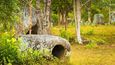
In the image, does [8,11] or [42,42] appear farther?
[42,42]

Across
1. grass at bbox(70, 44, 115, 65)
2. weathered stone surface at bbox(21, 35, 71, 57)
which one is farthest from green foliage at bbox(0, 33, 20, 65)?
grass at bbox(70, 44, 115, 65)

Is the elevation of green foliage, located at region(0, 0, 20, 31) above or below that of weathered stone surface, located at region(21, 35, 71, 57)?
above

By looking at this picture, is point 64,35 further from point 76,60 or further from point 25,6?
point 76,60

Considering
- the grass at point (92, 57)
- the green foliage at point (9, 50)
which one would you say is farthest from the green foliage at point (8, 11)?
the grass at point (92, 57)

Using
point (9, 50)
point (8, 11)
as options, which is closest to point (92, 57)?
point (8, 11)

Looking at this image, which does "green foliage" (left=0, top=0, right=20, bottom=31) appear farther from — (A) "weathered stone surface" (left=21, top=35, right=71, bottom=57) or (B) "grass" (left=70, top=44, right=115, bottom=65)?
(B) "grass" (left=70, top=44, right=115, bottom=65)

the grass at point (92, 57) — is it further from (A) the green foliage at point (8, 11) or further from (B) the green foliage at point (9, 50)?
(B) the green foliage at point (9, 50)

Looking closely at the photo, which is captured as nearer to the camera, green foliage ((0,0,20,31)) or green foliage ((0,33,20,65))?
green foliage ((0,33,20,65))

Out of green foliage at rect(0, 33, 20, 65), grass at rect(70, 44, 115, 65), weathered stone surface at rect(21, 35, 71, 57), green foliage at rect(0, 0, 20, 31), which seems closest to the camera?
green foliage at rect(0, 33, 20, 65)

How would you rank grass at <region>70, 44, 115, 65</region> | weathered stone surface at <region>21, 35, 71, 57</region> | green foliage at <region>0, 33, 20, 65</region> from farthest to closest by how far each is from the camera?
grass at <region>70, 44, 115, 65</region>, weathered stone surface at <region>21, 35, 71, 57</region>, green foliage at <region>0, 33, 20, 65</region>

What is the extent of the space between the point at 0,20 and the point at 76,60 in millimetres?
5683

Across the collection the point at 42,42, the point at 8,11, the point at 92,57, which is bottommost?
the point at 92,57

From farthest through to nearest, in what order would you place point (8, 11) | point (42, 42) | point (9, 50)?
1. point (42, 42)
2. point (8, 11)
3. point (9, 50)

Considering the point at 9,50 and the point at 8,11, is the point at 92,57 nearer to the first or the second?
the point at 8,11
